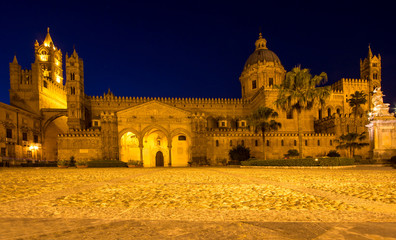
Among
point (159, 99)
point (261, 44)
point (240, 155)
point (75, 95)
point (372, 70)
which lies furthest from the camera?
point (261, 44)

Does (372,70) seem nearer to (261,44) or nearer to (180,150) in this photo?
(261,44)

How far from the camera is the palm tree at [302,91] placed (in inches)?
1020

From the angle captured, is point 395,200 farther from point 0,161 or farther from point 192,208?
point 0,161

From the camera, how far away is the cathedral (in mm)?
40781

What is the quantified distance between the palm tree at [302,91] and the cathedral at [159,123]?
6.89m

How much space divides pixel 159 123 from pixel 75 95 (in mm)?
19815

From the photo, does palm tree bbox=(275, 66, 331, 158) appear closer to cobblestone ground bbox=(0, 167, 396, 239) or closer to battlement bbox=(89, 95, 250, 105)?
cobblestone ground bbox=(0, 167, 396, 239)

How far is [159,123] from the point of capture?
134 ft

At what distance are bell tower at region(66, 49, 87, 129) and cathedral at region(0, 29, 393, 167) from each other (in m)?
0.17

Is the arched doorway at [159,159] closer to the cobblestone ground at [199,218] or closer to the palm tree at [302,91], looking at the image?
the palm tree at [302,91]

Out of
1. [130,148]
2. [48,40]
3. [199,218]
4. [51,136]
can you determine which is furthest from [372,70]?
[48,40]

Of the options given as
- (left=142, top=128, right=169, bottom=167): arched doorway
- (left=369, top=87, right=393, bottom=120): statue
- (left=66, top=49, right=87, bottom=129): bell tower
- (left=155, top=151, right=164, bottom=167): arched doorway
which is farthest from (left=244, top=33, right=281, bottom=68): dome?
(left=66, top=49, right=87, bottom=129): bell tower

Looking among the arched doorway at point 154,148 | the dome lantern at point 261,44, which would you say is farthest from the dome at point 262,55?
the arched doorway at point 154,148

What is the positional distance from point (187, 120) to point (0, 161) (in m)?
24.3
